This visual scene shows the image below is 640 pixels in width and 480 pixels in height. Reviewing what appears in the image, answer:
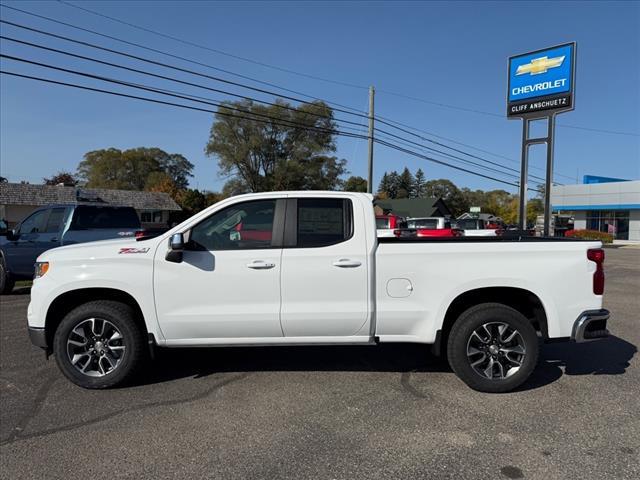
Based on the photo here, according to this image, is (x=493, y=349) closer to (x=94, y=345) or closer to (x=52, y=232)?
(x=94, y=345)

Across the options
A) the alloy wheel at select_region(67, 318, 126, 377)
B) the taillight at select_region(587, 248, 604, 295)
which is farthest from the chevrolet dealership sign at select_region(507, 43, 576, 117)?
the alloy wheel at select_region(67, 318, 126, 377)

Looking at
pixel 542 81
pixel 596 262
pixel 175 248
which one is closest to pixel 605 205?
pixel 542 81

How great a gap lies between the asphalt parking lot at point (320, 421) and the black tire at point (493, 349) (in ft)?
0.53

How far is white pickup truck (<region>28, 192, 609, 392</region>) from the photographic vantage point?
428cm

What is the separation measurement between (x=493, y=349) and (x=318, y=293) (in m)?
1.74

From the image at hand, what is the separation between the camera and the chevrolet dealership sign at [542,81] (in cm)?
1512

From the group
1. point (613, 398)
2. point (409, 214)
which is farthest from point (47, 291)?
point (409, 214)

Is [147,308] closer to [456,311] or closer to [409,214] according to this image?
[456,311]

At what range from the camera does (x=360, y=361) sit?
17.3 ft

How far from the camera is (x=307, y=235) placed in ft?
14.5

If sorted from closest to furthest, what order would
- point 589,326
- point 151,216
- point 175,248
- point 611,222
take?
1. point 175,248
2. point 589,326
3. point 611,222
4. point 151,216

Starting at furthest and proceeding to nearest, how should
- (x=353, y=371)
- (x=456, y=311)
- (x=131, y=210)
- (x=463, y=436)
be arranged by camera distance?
(x=131, y=210) → (x=353, y=371) → (x=456, y=311) → (x=463, y=436)

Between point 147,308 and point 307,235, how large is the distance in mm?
1678

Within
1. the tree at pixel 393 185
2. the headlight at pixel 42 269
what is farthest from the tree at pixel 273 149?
the tree at pixel 393 185
